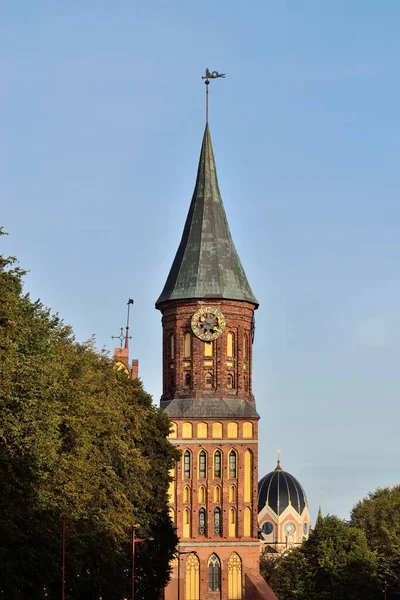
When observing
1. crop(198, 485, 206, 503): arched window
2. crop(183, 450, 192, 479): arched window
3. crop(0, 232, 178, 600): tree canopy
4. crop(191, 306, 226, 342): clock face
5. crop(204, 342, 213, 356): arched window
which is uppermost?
crop(191, 306, 226, 342): clock face

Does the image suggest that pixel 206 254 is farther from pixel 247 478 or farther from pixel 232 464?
pixel 247 478

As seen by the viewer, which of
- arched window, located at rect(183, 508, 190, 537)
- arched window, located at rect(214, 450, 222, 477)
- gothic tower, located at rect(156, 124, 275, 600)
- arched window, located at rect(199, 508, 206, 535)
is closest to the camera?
gothic tower, located at rect(156, 124, 275, 600)

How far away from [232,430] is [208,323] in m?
7.76

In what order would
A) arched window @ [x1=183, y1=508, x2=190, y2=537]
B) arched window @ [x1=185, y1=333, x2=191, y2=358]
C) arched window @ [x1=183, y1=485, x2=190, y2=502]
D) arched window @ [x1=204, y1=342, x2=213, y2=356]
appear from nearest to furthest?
arched window @ [x1=183, y1=508, x2=190, y2=537] → arched window @ [x1=183, y1=485, x2=190, y2=502] → arched window @ [x1=204, y1=342, x2=213, y2=356] → arched window @ [x1=185, y1=333, x2=191, y2=358]

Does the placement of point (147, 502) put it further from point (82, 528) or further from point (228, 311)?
point (228, 311)

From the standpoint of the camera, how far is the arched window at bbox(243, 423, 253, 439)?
98.3 m

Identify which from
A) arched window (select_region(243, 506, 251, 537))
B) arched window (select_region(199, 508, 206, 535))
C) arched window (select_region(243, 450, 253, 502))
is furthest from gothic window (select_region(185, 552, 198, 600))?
arched window (select_region(243, 450, 253, 502))

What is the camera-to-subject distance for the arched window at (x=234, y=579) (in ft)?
316

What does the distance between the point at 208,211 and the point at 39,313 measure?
42.1m

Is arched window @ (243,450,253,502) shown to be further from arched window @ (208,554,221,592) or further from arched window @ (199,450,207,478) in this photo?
arched window @ (208,554,221,592)

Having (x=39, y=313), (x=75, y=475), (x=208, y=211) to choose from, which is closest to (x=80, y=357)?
(x=39, y=313)

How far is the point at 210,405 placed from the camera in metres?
99.3

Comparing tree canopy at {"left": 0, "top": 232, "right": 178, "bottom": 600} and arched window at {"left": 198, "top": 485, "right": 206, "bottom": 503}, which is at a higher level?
arched window at {"left": 198, "top": 485, "right": 206, "bottom": 503}

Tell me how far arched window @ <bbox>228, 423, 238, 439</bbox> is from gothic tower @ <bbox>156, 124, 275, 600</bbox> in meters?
0.06
